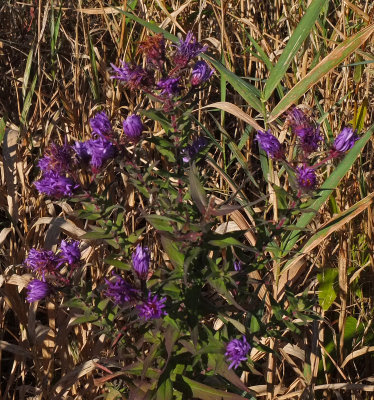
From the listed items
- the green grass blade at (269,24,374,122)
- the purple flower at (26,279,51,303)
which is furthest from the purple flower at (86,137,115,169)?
the green grass blade at (269,24,374,122)

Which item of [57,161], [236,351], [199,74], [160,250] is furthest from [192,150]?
[160,250]

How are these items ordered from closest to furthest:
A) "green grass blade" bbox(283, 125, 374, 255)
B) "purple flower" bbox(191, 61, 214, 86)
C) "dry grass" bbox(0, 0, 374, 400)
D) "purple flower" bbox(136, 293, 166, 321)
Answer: "purple flower" bbox(136, 293, 166, 321) < "purple flower" bbox(191, 61, 214, 86) < "green grass blade" bbox(283, 125, 374, 255) < "dry grass" bbox(0, 0, 374, 400)

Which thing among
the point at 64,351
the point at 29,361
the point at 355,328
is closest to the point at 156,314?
the point at 64,351

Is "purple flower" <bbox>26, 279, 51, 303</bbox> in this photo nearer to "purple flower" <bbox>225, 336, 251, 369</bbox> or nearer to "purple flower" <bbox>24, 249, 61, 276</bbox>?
"purple flower" <bbox>24, 249, 61, 276</bbox>

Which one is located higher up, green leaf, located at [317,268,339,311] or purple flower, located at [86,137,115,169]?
purple flower, located at [86,137,115,169]

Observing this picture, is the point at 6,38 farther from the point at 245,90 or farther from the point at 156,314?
the point at 156,314

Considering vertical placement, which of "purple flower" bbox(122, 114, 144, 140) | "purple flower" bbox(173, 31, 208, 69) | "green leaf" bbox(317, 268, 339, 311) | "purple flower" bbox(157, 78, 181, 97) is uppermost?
"purple flower" bbox(173, 31, 208, 69)
